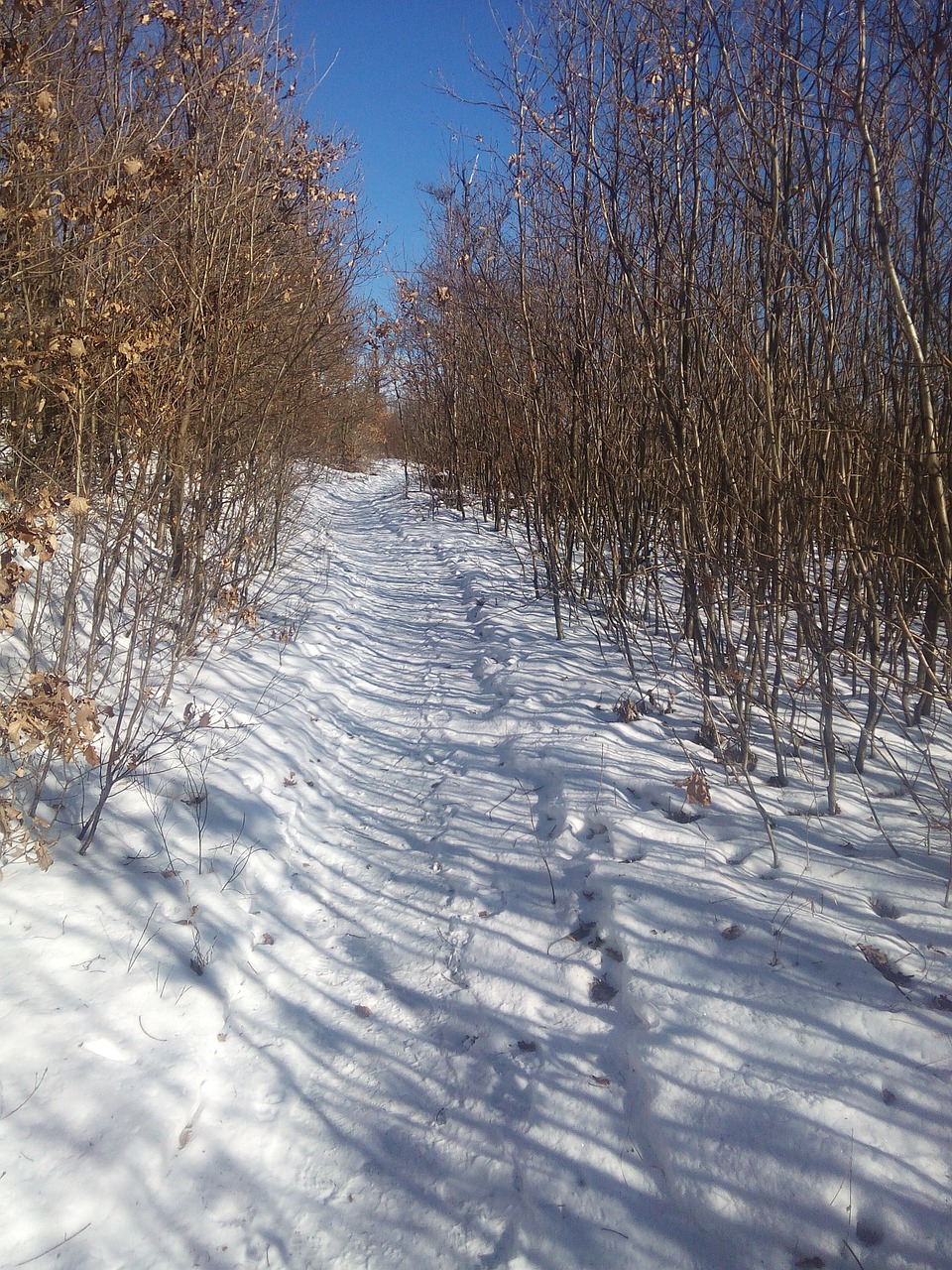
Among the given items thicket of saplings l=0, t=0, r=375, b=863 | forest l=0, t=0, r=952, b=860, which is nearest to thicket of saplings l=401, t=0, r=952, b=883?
forest l=0, t=0, r=952, b=860

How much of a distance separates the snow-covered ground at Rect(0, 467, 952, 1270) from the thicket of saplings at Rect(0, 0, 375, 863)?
0.59 m

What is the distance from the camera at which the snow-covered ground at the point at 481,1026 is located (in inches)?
71.2

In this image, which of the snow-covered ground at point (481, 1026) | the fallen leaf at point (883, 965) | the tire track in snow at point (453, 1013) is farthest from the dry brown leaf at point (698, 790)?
the fallen leaf at point (883, 965)

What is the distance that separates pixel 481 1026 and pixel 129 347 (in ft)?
8.87

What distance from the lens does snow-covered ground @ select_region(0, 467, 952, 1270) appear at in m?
1.81

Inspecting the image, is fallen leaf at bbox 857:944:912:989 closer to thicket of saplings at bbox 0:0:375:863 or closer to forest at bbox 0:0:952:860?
forest at bbox 0:0:952:860

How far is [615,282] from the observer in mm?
4551

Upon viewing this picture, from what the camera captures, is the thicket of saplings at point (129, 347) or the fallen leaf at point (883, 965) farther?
the thicket of saplings at point (129, 347)

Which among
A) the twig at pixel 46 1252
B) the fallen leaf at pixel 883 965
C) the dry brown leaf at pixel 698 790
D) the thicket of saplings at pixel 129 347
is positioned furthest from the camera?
the dry brown leaf at pixel 698 790

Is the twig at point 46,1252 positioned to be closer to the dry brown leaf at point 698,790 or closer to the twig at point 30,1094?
the twig at point 30,1094

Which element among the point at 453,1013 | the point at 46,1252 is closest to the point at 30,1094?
the point at 46,1252

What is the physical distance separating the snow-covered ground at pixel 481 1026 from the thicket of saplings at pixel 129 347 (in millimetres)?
591

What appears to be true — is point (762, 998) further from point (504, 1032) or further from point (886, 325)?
point (886, 325)

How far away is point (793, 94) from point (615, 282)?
1.49 metres
